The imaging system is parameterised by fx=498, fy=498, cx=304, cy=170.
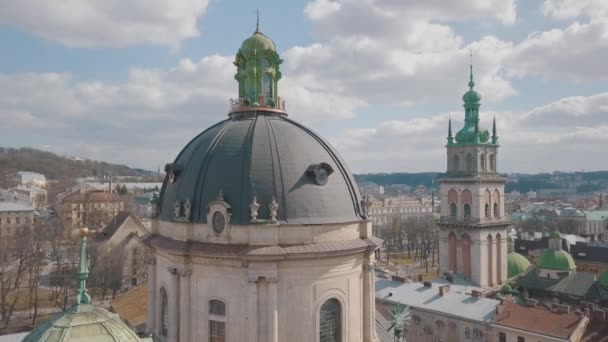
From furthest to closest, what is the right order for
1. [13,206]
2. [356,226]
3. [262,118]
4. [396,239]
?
[396,239], [13,206], [262,118], [356,226]

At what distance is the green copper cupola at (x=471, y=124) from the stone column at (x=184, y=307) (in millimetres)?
55269

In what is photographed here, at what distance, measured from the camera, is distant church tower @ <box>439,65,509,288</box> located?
70.2m

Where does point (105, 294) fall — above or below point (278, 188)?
below

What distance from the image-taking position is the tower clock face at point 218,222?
2386cm

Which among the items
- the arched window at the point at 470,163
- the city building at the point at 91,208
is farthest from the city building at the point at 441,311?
the city building at the point at 91,208

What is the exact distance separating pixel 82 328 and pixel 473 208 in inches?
2563

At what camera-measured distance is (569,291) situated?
6650 cm

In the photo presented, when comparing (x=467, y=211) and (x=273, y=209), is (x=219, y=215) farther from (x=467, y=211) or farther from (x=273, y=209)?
(x=467, y=211)

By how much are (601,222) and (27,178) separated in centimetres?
20009

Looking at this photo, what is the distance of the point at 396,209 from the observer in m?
177

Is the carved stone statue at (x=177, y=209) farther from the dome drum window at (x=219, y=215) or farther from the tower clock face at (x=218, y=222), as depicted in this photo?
the tower clock face at (x=218, y=222)

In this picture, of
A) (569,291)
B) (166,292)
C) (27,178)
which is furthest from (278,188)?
(27,178)

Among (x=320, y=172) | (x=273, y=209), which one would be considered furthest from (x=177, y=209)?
(x=320, y=172)

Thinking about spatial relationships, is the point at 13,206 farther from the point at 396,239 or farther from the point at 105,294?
the point at 396,239
